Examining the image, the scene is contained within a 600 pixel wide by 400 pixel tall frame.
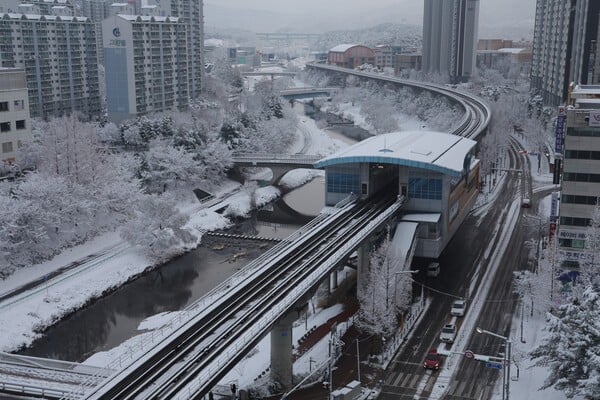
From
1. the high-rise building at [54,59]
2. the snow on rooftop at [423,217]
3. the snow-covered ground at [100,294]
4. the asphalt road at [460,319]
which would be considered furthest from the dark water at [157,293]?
the high-rise building at [54,59]

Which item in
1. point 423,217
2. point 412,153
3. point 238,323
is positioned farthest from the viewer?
point 412,153

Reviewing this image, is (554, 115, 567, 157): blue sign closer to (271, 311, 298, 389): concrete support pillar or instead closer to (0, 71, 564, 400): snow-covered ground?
(0, 71, 564, 400): snow-covered ground

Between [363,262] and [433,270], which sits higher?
[363,262]

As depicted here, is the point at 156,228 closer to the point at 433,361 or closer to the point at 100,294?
the point at 100,294

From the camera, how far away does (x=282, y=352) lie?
25.4 meters

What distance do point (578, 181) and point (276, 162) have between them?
30055mm

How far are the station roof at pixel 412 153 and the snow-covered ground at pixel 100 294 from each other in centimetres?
646

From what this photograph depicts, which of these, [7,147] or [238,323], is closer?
[238,323]

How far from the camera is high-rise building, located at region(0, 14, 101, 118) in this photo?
70.9m

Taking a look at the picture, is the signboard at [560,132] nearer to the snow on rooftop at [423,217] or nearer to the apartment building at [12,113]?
the snow on rooftop at [423,217]

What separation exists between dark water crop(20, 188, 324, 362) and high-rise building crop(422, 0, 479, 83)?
8616 centimetres

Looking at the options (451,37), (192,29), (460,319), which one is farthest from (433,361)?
(451,37)

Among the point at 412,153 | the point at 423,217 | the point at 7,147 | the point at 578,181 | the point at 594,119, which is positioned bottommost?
the point at 423,217

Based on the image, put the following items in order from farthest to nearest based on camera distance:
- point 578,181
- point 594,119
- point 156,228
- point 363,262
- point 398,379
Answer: point 156,228 < point 363,262 < point 578,181 < point 594,119 < point 398,379
